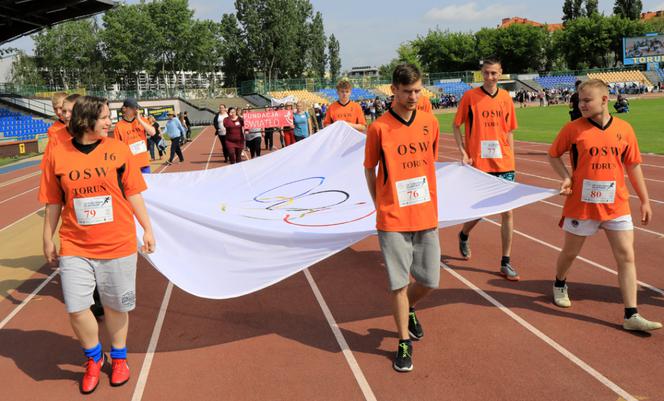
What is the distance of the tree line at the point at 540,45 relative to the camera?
85125mm

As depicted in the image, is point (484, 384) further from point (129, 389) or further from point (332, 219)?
point (129, 389)

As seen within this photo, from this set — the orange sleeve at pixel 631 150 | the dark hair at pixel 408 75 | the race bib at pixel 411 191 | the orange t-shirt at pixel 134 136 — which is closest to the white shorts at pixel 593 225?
the orange sleeve at pixel 631 150

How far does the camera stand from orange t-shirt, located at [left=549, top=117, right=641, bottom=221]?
4.00 metres

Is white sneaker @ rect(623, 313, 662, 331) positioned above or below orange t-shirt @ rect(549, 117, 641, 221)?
below

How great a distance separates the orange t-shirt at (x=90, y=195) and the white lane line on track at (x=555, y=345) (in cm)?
321

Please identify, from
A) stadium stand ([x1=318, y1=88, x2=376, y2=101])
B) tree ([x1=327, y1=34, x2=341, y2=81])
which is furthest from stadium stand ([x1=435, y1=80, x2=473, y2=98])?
tree ([x1=327, y1=34, x2=341, y2=81])

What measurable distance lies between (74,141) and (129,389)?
179 centimetres

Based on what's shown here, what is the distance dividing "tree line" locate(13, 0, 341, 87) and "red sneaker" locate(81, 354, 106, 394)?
75582 millimetres

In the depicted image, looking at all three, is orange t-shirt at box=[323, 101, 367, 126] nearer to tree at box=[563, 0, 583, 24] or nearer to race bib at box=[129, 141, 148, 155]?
race bib at box=[129, 141, 148, 155]

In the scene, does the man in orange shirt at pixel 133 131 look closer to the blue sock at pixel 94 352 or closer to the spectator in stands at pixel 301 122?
the blue sock at pixel 94 352

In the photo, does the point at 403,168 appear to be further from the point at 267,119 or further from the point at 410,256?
the point at 267,119

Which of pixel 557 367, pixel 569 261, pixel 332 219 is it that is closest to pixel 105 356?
pixel 332 219

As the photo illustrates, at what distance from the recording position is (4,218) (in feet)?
34.3

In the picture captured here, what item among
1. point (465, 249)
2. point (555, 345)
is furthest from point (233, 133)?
point (555, 345)
